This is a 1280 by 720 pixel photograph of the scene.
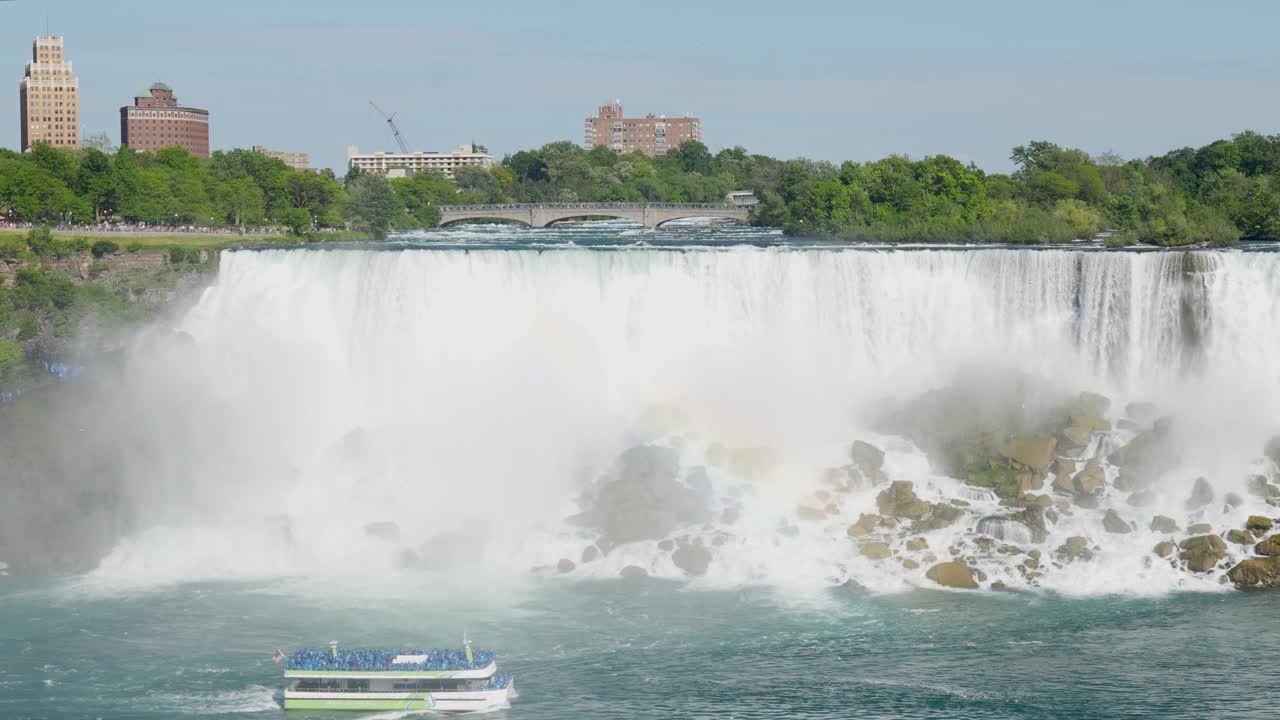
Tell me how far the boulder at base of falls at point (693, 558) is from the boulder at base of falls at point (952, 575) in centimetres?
524

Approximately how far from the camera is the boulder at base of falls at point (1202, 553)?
34.9 m

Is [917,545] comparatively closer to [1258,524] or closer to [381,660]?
[1258,524]

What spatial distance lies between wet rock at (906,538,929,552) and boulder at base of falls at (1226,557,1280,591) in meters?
6.91

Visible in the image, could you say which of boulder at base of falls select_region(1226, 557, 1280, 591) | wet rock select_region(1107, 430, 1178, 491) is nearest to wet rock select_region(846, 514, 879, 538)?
wet rock select_region(1107, 430, 1178, 491)

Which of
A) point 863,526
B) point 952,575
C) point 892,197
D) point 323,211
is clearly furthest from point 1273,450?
point 323,211

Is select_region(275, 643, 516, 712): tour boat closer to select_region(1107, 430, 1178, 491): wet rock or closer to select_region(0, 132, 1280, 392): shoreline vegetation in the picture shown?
select_region(1107, 430, 1178, 491): wet rock

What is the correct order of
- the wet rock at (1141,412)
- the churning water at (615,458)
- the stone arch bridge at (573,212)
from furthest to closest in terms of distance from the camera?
1. the stone arch bridge at (573,212)
2. the wet rock at (1141,412)
3. the churning water at (615,458)

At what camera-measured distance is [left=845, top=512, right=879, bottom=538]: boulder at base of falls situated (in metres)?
37.2

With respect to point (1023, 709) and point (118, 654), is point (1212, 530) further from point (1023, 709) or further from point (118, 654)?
point (118, 654)

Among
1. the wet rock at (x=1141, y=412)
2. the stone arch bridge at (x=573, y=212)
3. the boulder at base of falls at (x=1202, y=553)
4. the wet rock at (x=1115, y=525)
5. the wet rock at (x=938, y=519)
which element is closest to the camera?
the boulder at base of falls at (x=1202, y=553)

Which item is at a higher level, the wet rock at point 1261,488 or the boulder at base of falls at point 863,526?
the wet rock at point 1261,488

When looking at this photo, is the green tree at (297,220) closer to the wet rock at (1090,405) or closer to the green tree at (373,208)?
the green tree at (373,208)

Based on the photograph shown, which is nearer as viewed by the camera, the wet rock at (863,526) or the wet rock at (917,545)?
the wet rock at (917,545)

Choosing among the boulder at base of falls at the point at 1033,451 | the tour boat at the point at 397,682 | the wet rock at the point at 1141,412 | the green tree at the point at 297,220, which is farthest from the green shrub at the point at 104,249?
the wet rock at the point at 1141,412
